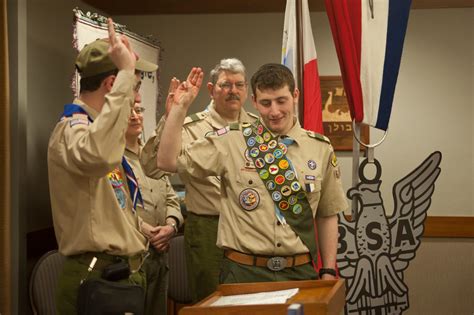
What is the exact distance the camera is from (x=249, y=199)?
259cm

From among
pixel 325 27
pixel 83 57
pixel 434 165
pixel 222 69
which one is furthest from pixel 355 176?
pixel 325 27

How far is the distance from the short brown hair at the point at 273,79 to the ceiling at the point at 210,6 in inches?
91.9

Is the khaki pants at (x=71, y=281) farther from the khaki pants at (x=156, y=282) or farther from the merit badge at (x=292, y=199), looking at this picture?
the khaki pants at (x=156, y=282)

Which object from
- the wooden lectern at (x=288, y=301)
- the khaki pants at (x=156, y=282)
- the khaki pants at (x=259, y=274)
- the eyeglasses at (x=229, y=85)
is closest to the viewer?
the wooden lectern at (x=288, y=301)

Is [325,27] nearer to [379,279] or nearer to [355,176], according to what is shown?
[355,176]

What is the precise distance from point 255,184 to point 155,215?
1091 mm

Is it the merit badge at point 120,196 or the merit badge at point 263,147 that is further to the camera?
the merit badge at point 263,147

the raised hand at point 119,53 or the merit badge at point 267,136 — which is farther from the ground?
the raised hand at point 119,53

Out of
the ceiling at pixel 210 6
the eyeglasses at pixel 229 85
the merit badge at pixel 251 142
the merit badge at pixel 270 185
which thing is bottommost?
the merit badge at pixel 270 185

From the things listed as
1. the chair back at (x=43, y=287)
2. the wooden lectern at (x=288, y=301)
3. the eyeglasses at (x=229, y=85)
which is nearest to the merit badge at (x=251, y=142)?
the wooden lectern at (x=288, y=301)

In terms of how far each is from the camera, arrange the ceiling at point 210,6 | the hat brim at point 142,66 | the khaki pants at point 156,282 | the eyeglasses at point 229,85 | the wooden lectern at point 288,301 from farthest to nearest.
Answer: the ceiling at point 210,6, the eyeglasses at point 229,85, the khaki pants at point 156,282, the hat brim at point 142,66, the wooden lectern at point 288,301

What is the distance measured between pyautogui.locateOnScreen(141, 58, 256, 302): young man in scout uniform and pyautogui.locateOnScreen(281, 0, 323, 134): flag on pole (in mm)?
294

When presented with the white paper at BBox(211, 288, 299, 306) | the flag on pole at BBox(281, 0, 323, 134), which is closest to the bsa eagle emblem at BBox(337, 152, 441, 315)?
the flag on pole at BBox(281, 0, 323, 134)

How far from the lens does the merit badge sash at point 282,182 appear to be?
259 centimetres
